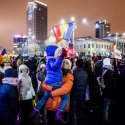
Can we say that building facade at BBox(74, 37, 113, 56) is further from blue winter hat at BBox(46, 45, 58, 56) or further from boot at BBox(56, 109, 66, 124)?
boot at BBox(56, 109, 66, 124)

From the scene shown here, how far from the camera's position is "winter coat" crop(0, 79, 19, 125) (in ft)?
19.2

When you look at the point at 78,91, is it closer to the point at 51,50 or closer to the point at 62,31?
the point at 51,50

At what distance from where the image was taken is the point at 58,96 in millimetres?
6258

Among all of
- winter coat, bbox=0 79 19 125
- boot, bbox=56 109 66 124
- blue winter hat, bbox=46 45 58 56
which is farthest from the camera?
blue winter hat, bbox=46 45 58 56

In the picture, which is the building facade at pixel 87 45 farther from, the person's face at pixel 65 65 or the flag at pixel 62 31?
the person's face at pixel 65 65

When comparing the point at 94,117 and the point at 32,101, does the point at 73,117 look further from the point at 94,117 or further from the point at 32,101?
the point at 94,117

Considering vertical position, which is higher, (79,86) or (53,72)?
(53,72)

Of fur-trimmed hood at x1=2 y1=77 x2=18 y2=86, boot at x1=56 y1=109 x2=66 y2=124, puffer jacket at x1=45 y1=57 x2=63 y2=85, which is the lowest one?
boot at x1=56 y1=109 x2=66 y2=124

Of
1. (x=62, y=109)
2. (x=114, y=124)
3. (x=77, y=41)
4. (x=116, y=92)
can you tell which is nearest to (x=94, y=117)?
(x=114, y=124)

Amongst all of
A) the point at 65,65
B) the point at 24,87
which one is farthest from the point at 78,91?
the point at 24,87

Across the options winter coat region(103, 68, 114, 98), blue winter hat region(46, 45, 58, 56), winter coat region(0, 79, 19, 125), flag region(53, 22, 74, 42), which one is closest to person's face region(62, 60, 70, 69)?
blue winter hat region(46, 45, 58, 56)

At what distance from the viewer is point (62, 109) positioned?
619 cm

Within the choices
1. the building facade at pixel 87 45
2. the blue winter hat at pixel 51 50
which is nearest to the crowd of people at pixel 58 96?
the blue winter hat at pixel 51 50

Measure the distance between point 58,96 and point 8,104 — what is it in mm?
1045
